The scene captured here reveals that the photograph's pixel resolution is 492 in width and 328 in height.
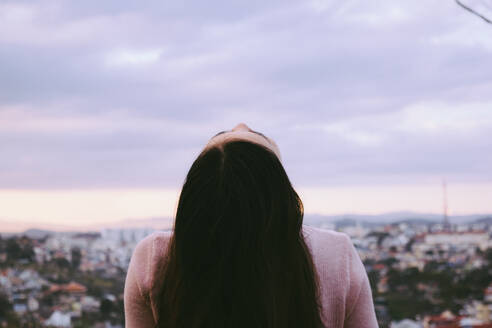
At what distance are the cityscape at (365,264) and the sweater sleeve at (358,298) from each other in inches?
189

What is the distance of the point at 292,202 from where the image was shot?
2.91 feet

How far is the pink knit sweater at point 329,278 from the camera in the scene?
36.7 inches

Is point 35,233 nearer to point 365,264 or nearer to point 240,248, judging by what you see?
point 365,264

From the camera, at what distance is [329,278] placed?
931mm

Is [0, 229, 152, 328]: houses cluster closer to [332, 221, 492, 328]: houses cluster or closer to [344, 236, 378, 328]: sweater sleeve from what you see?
[332, 221, 492, 328]: houses cluster

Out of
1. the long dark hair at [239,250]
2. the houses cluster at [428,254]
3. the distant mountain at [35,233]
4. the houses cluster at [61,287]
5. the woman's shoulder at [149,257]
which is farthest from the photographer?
the distant mountain at [35,233]

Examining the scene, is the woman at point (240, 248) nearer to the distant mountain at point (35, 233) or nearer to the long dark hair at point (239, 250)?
the long dark hair at point (239, 250)

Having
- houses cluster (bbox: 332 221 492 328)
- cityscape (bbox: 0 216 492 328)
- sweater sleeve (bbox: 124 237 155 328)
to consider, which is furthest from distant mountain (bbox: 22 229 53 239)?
sweater sleeve (bbox: 124 237 155 328)

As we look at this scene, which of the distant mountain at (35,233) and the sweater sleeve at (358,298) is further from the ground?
the sweater sleeve at (358,298)

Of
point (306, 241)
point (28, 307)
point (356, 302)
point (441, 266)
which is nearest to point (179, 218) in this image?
point (306, 241)

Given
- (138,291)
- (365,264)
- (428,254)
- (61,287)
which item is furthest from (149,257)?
(428,254)

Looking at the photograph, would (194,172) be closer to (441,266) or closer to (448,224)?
(441,266)

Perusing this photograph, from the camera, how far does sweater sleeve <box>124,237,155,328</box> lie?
3.19 ft

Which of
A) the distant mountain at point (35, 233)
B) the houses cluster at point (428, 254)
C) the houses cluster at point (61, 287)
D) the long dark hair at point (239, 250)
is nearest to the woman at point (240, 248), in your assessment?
the long dark hair at point (239, 250)
